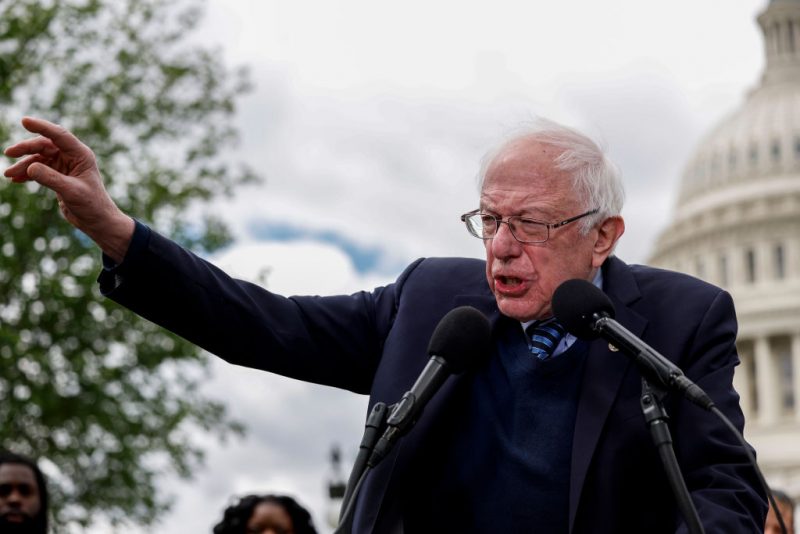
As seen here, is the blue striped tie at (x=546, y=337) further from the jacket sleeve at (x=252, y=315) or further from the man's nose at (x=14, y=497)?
the man's nose at (x=14, y=497)

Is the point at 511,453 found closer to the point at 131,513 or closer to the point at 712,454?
the point at 712,454

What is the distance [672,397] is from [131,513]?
1856cm

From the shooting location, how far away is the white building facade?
85750mm

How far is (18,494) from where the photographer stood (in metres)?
7.95

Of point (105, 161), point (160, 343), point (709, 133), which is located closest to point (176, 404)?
point (160, 343)

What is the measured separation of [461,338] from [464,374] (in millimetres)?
243

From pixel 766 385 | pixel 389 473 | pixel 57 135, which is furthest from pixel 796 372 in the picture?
pixel 57 135

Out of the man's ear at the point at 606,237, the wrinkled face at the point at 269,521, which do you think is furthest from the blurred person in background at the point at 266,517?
the man's ear at the point at 606,237

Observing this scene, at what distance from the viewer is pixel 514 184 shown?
167 inches

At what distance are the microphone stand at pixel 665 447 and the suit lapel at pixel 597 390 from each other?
24 cm

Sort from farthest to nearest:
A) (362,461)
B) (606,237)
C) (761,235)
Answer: (761,235) → (606,237) → (362,461)

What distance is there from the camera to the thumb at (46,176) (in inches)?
150

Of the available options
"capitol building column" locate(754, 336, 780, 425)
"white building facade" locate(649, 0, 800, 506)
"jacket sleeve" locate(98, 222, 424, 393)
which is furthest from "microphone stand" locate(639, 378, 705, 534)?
"capitol building column" locate(754, 336, 780, 425)

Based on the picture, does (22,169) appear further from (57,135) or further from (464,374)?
(464,374)
